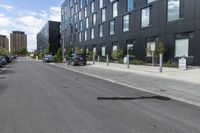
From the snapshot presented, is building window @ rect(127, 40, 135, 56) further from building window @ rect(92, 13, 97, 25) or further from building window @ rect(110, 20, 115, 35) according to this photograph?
building window @ rect(92, 13, 97, 25)

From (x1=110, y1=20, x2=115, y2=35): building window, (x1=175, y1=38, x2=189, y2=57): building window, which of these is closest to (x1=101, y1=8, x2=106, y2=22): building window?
(x1=110, y1=20, x2=115, y2=35): building window

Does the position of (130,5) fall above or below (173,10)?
above

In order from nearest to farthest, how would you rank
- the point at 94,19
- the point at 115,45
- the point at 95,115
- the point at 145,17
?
the point at 95,115 < the point at 145,17 < the point at 115,45 < the point at 94,19

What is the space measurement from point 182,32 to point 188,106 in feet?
63.1

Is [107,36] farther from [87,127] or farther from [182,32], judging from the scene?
[87,127]

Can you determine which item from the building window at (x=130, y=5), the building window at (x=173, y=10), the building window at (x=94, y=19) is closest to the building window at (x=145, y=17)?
the building window at (x=130, y=5)

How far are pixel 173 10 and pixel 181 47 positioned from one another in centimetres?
416

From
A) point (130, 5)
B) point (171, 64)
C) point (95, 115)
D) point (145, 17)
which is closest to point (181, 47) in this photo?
point (171, 64)

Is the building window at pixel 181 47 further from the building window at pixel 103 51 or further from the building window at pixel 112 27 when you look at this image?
the building window at pixel 103 51

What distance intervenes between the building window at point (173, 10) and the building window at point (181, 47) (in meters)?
2.52

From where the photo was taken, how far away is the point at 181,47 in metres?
26.9

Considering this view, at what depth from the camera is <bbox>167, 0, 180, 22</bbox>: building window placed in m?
27.4

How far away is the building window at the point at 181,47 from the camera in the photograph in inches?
1032

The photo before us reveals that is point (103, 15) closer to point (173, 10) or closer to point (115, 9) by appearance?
point (115, 9)
